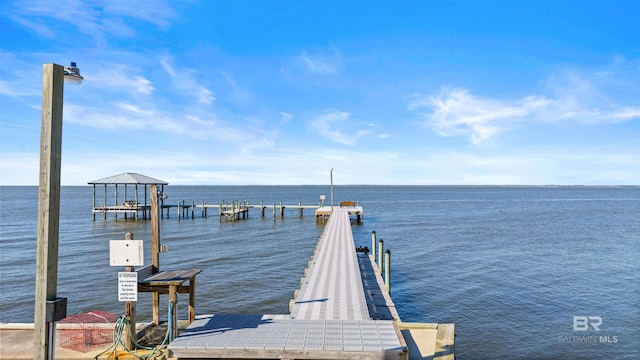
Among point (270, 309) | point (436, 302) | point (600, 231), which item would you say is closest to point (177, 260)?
point (270, 309)

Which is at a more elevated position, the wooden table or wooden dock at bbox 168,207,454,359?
the wooden table

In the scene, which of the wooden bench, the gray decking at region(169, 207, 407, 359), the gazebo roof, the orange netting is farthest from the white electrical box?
the gazebo roof

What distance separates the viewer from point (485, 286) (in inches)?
688

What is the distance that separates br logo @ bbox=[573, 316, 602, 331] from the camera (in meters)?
13.3

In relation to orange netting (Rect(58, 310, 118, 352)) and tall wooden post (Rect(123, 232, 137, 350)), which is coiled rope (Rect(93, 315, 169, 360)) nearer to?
tall wooden post (Rect(123, 232, 137, 350))

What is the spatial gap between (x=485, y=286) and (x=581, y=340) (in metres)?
5.21

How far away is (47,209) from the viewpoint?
5113 millimetres

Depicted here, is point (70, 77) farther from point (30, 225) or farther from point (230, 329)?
point (30, 225)

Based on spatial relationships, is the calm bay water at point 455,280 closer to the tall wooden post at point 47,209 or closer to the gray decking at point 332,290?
the gray decking at point 332,290

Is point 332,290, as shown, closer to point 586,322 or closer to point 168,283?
point 168,283

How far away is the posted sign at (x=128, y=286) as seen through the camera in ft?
22.7

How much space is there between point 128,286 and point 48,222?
2.29m

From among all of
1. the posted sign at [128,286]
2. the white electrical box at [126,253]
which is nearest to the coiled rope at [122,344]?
the posted sign at [128,286]

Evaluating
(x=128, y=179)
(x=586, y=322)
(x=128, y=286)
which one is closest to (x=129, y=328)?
(x=128, y=286)
